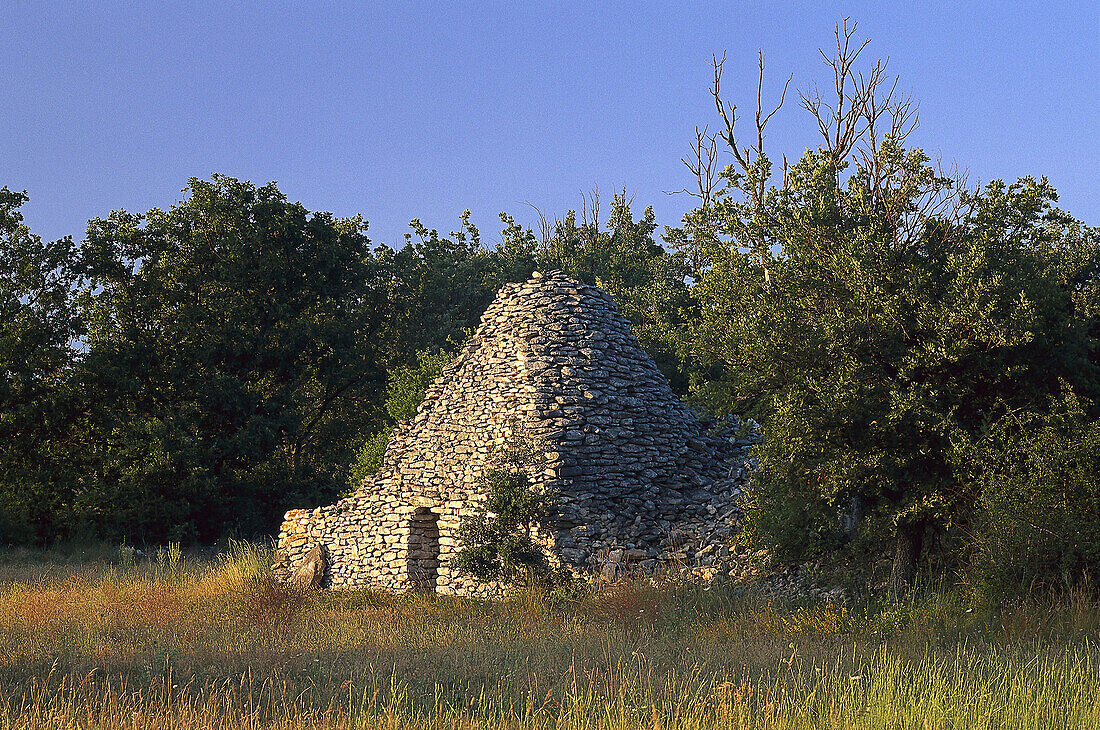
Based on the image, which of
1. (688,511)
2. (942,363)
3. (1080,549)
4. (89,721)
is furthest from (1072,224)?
(89,721)

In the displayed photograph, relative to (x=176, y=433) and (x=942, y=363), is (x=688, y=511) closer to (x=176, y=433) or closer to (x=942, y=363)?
(x=942, y=363)

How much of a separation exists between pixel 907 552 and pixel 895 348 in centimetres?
280

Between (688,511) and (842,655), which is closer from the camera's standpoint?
(842,655)

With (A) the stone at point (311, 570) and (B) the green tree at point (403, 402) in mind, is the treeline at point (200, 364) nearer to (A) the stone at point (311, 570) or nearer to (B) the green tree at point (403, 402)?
(B) the green tree at point (403, 402)

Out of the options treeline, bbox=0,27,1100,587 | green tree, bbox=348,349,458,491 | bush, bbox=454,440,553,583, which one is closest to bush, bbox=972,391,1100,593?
treeline, bbox=0,27,1100,587

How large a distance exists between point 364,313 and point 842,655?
2613cm

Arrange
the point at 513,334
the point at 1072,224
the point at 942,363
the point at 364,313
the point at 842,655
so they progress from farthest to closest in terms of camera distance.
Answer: the point at 364,313, the point at 513,334, the point at 1072,224, the point at 942,363, the point at 842,655

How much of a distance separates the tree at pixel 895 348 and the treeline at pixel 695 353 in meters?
0.04

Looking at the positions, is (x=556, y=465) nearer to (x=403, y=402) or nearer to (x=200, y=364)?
(x=403, y=402)

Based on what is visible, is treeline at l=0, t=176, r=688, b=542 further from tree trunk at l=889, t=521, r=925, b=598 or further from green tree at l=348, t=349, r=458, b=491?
tree trunk at l=889, t=521, r=925, b=598

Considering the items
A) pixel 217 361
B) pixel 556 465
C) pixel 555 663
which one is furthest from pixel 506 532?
pixel 217 361

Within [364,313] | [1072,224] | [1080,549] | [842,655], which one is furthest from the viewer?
[364,313]

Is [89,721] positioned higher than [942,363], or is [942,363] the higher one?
[942,363]

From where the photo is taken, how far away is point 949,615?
10.4m
